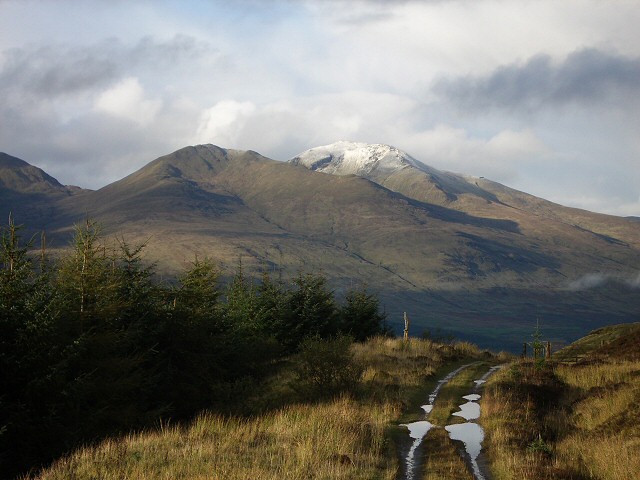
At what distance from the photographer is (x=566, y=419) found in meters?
20.2

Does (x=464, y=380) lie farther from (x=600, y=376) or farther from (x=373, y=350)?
(x=373, y=350)

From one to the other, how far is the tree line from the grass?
5.41 metres

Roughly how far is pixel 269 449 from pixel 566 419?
10517mm

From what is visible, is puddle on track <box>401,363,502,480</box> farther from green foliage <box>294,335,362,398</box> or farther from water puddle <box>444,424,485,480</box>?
green foliage <box>294,335,362,398</box>

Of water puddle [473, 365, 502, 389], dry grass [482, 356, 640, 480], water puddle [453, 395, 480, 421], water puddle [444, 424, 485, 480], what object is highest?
dry grass [482, 356, 640, 480]

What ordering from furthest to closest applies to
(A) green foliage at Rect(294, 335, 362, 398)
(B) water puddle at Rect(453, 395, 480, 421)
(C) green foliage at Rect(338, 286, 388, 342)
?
(C) green foliage at Rect(338, 286, 388, 342) → (A) green foliage at Rect(294, 335, 362, 398) → (B) water puddle at Rect(453, 395, 480, 421)

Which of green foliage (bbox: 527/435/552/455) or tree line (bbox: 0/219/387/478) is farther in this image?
tree line (bbox: 0/219/387/478)

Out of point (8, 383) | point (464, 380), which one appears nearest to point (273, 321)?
point (464, 380)

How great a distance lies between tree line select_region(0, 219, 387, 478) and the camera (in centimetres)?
2056

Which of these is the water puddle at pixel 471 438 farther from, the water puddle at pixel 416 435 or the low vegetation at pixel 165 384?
the low vegetation at pixel 165 384

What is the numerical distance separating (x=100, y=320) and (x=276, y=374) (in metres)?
13.2

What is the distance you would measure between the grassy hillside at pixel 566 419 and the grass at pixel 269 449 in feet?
9.49

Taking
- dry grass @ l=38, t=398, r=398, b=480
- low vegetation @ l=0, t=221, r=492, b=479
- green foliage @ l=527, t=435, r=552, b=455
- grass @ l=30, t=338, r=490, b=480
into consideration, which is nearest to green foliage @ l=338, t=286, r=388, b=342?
low vegetation @ l=0, t=221, r=492, b=479

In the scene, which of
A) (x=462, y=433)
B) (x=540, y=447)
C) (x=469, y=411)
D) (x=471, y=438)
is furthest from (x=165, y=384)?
(x=540, y=447)
